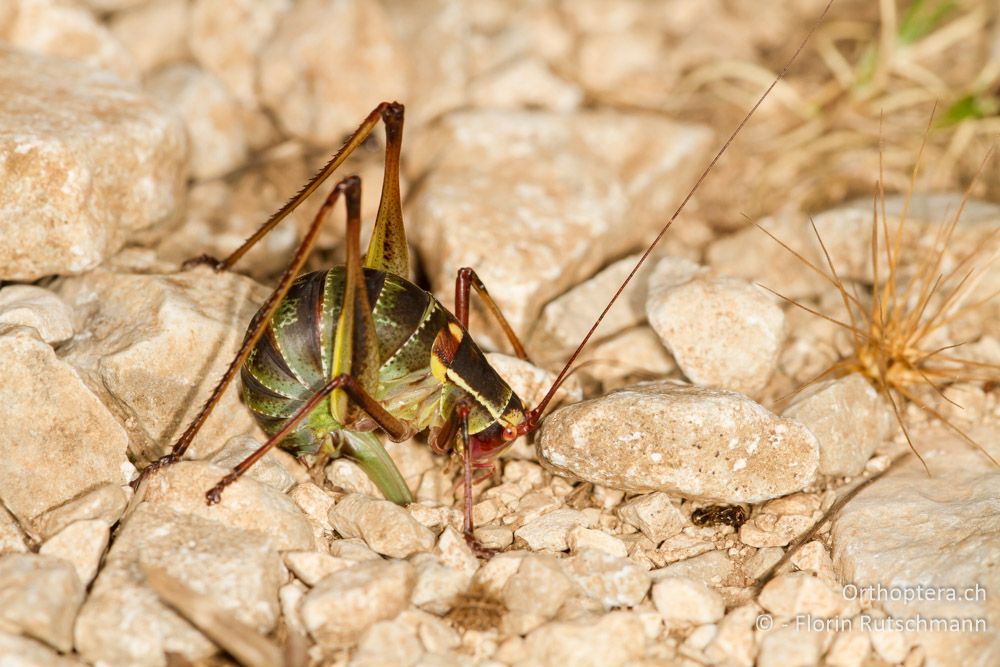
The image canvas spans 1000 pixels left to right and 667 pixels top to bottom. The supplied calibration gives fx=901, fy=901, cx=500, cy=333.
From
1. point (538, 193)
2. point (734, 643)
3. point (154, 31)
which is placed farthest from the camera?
point (154, 31)

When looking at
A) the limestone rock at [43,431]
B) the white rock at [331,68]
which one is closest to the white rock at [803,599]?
the limestone rock at [43,431]

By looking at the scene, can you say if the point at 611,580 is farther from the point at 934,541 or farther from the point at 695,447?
the point at 934,541

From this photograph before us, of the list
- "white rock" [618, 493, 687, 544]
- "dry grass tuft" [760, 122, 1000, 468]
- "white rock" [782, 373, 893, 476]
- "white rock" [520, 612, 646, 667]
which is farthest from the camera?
"dry grass tuft" [760, 122, 1000, 468]

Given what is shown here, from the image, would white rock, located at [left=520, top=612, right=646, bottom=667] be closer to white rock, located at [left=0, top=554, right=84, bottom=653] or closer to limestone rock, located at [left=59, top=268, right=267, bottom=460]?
white rock, located at [left=0, top=554, right=84, bottom=653]

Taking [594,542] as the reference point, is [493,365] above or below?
above

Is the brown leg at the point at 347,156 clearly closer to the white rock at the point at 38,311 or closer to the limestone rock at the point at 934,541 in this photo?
the white rock at the point at 38,311

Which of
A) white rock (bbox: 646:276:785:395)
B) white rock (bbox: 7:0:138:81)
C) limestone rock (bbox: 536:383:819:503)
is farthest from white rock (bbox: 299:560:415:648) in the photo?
white rock (bbox: 7:0:138:81)

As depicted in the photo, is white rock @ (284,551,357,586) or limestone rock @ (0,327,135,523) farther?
limestone rock @ (0,327,135,523)

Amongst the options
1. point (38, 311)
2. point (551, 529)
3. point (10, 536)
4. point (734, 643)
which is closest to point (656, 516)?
point (551, 529)
